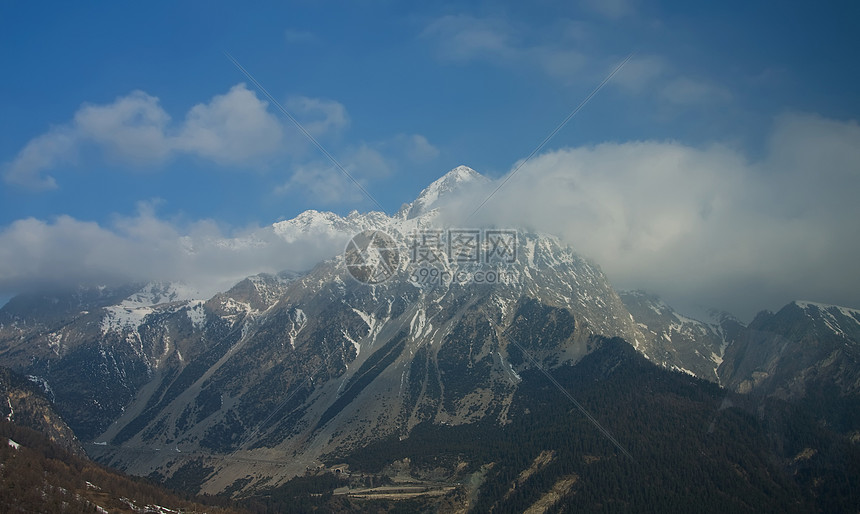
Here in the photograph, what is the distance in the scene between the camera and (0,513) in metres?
166

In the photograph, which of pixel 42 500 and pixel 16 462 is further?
pixel 16 462

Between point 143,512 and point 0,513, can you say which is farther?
point 143,512

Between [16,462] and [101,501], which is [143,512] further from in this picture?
[16,462]

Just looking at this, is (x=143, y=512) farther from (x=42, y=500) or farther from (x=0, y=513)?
(x=0, y=513)

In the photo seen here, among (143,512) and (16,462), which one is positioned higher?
(16,462)

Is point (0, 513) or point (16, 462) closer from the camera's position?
point (0, 513)

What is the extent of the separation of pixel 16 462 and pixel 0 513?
33096 millimetres

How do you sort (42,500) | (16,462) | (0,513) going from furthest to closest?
(16,462) → (42,500) → (0,513)

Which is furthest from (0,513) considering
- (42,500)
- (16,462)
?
(16,462)

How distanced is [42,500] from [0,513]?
1445 centimetres

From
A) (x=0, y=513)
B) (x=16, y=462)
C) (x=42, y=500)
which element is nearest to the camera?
(x=0, y=513)

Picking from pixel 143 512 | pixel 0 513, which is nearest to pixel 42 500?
pixel 0 513

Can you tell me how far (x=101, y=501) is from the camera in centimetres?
19988

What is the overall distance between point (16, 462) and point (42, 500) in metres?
23.6
